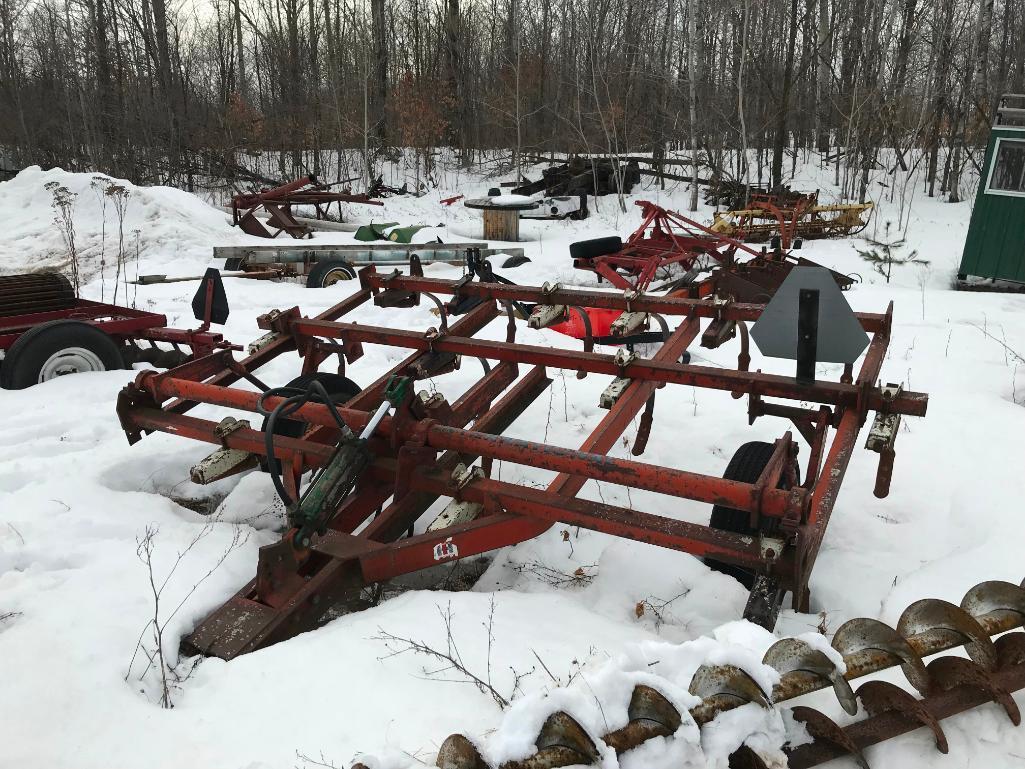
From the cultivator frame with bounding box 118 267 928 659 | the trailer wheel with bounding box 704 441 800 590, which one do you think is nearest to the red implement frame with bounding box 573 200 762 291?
the cultivator frame with bounding box 118 267 928 659

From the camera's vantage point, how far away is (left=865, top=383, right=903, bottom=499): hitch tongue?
120 inches

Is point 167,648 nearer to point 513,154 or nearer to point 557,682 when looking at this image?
point 557,682

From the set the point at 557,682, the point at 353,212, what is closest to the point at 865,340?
the point at 557,682

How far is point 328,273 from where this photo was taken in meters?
10.6

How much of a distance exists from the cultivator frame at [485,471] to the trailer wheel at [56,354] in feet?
6.02

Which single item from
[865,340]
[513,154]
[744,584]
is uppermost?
[513,154]

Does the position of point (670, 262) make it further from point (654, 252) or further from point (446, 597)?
point (446, 597)

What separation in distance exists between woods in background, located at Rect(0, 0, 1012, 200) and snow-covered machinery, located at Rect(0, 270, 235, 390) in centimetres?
1407

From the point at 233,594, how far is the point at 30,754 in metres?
0.98

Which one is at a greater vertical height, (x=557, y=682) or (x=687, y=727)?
(x=687, y=727)

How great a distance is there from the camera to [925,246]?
1436cm

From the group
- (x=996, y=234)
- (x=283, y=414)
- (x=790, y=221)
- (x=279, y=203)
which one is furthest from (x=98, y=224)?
(x=996, y=234)

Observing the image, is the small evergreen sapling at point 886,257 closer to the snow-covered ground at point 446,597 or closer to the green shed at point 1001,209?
the green shed at point 1001,209

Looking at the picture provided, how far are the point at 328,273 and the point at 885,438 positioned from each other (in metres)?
8.81
